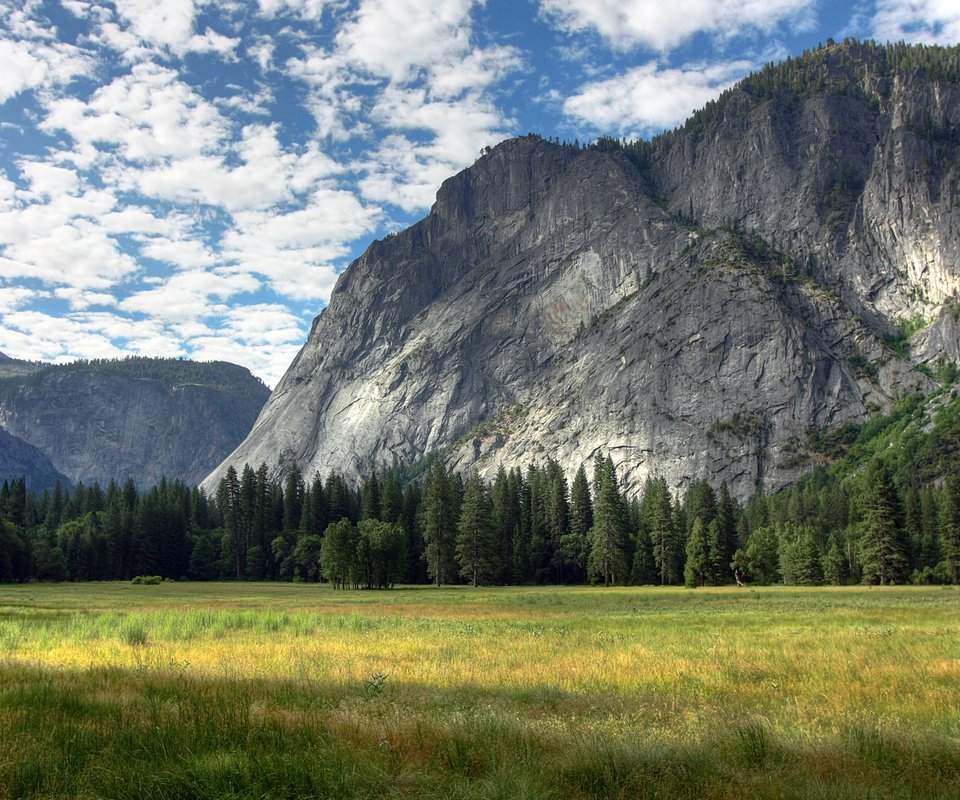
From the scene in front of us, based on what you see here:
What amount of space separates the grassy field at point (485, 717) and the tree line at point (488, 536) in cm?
6531

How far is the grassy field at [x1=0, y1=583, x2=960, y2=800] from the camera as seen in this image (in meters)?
8.09

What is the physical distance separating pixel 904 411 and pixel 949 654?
625ft

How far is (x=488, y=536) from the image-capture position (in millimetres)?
100875

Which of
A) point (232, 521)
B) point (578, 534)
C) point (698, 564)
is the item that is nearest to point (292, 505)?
point (232, 521)

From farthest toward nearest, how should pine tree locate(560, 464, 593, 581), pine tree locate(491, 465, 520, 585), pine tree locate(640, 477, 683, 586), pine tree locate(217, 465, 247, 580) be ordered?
1. pine tree locate(217, 465, 247, 580)
2. pine tree locate(560, 464, 593, 581)
3. pine tree locate(491, 465, 520, 585)
4. pine tree locate(640, 477, 683, 586)

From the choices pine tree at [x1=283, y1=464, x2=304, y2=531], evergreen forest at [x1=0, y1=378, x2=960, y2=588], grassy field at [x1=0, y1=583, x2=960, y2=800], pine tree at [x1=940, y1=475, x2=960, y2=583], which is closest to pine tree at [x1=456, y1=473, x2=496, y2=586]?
evergreen forest at [x1=0, y1=378, x2=960, y2=588]

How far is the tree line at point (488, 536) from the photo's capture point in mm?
85312

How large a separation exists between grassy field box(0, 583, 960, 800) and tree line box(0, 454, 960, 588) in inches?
2571

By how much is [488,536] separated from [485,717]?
9048cm

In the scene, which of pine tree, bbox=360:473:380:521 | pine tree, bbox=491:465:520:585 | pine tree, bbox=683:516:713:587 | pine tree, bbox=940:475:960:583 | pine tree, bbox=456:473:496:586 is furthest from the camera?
pine tree, bbox=360:473:380:521

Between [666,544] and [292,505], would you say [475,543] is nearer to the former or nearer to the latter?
[666,544]

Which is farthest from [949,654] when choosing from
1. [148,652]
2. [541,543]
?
[541,543]

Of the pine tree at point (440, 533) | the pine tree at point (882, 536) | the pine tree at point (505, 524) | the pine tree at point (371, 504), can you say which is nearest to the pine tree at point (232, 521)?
the pine tree at point (371, 504)

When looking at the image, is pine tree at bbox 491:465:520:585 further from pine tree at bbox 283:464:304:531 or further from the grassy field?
the grassy field
